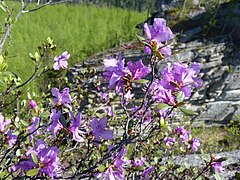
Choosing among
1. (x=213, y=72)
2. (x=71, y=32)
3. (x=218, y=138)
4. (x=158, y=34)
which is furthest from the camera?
(x=71, y=32)

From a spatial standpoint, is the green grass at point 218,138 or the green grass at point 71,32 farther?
the green grass at point 71,32

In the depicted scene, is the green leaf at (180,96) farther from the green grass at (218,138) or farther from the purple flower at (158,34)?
the green grass at (218,138)

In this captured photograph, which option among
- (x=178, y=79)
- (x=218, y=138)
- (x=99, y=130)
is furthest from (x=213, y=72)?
(x=99, y=130)

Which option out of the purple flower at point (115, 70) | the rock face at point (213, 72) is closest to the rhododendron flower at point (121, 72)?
the purple flower at point (115, 70)

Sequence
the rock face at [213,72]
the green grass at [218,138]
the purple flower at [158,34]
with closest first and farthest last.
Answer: the purple flower at [158,34]
the green grass at [218,138]
the rock face at [213,72]

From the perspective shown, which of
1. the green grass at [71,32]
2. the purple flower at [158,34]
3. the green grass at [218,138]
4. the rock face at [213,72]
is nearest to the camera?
the purple flower at [158,34]

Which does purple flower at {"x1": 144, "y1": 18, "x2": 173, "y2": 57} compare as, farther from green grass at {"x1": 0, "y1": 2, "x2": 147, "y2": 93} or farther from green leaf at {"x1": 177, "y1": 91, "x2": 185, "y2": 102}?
green grass at {"x1": 0, "y1": 2, "x2": 147, "y2": 93}

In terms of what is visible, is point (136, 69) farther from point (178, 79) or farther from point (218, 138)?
point (218, 138)
